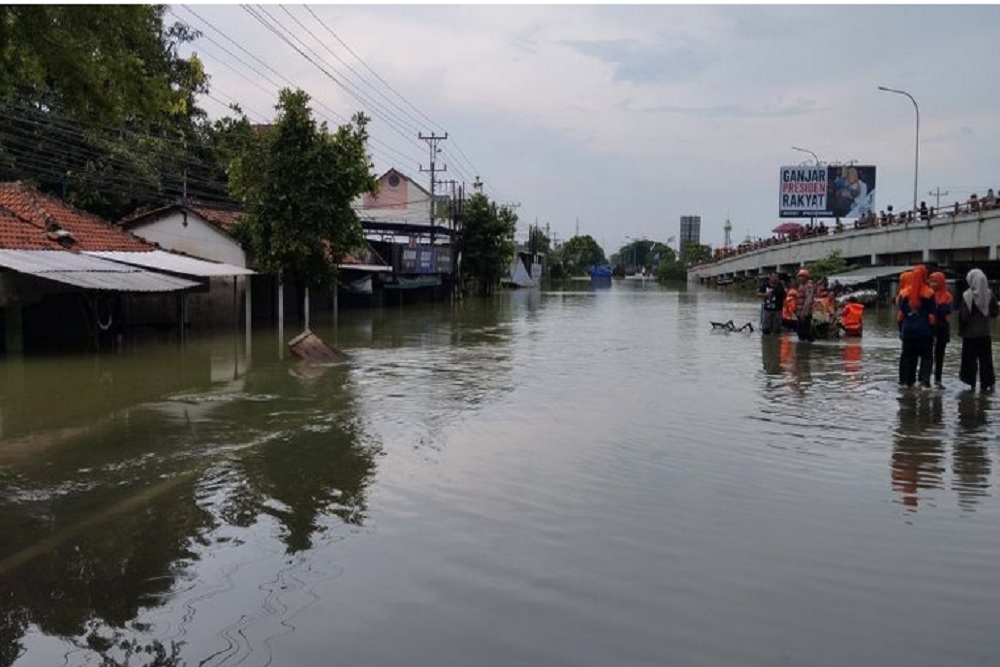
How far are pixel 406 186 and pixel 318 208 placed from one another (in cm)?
5646

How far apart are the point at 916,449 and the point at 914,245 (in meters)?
38.8

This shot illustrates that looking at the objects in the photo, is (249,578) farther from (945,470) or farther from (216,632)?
(945,470)

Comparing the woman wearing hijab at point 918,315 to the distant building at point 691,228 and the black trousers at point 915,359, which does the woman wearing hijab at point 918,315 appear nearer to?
the black trousers at point 915,359

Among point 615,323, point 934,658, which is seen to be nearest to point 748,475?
point 934,658

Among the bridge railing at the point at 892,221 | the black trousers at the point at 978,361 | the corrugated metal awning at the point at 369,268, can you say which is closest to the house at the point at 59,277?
the corrugated metal awning at the point at 369,268

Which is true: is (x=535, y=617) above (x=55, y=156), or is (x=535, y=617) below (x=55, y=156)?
below

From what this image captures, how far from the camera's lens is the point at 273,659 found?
4.25 m

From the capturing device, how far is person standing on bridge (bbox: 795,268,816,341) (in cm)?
2120

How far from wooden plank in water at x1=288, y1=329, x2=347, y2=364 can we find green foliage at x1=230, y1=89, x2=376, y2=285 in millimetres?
7023

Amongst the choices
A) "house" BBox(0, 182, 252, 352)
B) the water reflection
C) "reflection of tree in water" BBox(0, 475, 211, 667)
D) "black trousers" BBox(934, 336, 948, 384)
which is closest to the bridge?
"black trousers" BBox(934, 336, 948, 384)

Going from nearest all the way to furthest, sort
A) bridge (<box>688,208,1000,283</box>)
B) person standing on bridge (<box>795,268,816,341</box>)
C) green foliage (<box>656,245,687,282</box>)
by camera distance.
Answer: person standing on bridge (<box>795,268,816,341</box>) → bridge (<box>688,208,1000,283</box>) → green foliage (<box>656,245,687,282</box>)

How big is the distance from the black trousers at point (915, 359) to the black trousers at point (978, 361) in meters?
0.49

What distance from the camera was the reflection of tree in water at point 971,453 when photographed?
7254 mm

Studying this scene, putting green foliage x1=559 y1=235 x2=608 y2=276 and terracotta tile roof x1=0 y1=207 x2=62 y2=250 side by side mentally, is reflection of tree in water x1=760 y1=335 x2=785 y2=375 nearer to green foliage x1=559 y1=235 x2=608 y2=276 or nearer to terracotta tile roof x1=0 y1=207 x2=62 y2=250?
terracotta tile roof x1=0 y1=207 x2=62 y2=250
